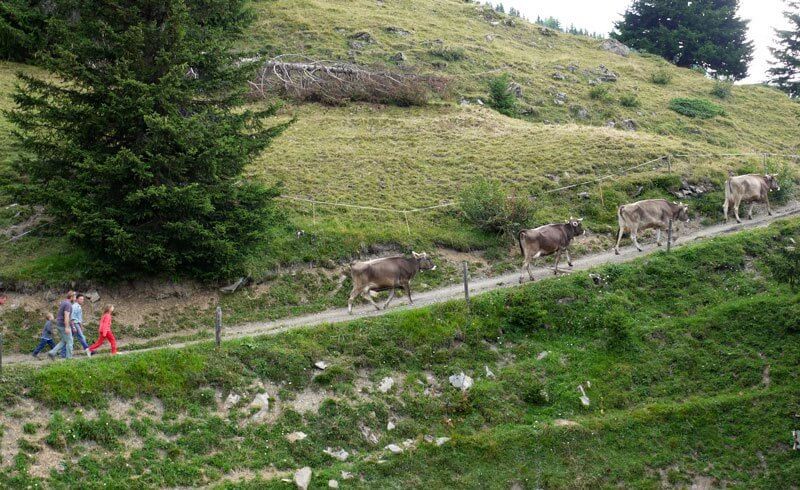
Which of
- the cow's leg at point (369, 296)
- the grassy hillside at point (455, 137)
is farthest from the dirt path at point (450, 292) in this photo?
the grassy hillside at point (455, 137)

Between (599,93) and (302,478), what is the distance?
4734cm

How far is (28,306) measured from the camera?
2580cm

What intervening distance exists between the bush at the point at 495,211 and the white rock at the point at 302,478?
17.4 meters

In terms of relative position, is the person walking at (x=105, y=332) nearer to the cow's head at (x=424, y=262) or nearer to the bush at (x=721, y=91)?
the cow's head at (x=424, y=262)

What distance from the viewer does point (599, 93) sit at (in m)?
58.6

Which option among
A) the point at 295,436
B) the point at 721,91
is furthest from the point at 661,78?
the point at 295,436

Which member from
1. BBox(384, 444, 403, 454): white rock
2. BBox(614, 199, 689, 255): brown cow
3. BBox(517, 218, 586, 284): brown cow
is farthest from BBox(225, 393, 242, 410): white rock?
BBox(614, 199, 689, 255): brown cow

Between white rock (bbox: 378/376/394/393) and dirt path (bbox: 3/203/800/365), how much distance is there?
3341 millimetres

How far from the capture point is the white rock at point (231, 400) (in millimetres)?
20578

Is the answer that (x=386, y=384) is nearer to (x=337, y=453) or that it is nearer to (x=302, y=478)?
(x=337, y=453)

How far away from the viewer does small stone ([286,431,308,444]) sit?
19953 millimetres

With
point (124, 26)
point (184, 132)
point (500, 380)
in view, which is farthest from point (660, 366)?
point (124, 26)

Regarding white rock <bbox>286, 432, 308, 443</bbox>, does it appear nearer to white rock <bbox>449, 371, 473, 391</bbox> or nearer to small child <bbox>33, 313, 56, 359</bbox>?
white rock <bbox>449, 371, 473, 391</bbox>

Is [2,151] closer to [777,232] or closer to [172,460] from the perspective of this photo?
[172,460]
